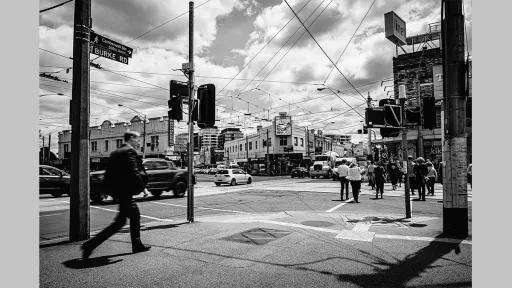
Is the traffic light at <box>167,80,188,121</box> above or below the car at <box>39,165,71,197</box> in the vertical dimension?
above

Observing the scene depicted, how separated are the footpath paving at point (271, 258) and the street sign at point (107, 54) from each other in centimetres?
375

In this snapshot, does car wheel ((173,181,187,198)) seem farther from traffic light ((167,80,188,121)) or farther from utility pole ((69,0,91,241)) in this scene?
utility pole ((69,0,91,241))

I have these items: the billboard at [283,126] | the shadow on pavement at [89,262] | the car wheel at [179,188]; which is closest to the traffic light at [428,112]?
the shadow on pavement at [89,262]

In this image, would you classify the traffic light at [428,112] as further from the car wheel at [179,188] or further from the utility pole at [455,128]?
the car wheel at [179,188]

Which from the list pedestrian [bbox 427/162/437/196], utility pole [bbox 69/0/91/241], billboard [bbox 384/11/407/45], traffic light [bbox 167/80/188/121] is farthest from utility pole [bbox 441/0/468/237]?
billboard [bbox 384/11/407/45]

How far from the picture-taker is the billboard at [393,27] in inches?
910

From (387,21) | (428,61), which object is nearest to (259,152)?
(428,61)

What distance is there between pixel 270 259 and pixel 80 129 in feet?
14.0

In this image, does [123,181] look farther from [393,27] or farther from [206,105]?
[393,27]

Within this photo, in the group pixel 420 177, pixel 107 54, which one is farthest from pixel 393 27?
pixel 107 54

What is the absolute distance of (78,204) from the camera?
612 centimetres

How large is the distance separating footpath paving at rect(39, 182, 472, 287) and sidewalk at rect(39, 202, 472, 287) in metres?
0.01

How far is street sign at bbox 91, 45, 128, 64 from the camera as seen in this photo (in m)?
6.52

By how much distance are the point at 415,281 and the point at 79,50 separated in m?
6.82
